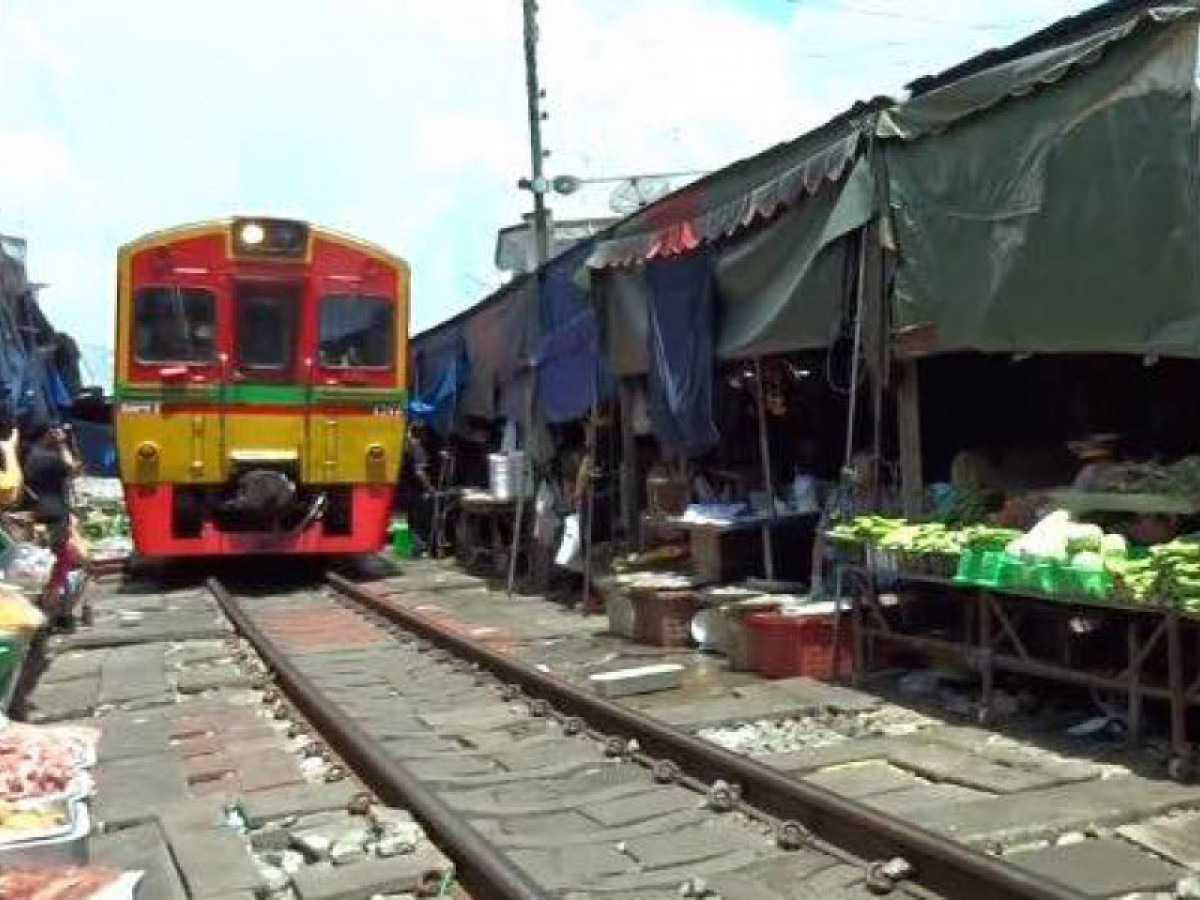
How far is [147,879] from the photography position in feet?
17.8

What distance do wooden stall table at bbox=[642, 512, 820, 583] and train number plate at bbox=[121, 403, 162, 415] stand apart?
668 centimetres

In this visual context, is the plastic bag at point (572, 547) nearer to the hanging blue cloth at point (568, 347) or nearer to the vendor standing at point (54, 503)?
the hanging blue cloth at point (568, 347)

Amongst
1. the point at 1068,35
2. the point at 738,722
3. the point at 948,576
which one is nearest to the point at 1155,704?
the point at 948,576

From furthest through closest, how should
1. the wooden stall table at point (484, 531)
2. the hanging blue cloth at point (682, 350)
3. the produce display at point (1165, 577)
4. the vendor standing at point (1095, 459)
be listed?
the wooden stall table at point (484, 531) → the hanging blue cloth at point (682, 350) → the vendor standing at point (1095, 459) → the produce display at point (1165, 577)

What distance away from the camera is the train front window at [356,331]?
16.7 m

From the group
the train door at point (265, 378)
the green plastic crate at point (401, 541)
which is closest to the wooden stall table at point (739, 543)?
the train door at point (265, 378)

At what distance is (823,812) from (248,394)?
37.8ft

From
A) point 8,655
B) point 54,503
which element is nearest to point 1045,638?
point 8,655

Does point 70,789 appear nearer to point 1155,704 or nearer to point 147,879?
point 147,879

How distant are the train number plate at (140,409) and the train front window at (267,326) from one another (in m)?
1.01

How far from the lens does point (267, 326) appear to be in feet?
54.5

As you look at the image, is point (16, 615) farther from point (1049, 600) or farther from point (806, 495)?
point (806, 495)

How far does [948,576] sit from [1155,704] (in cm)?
122

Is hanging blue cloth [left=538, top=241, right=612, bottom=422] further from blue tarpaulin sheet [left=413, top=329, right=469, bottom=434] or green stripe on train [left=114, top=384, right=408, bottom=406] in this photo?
blue tarpaulin sheet [left=413, top=329, right=469, bottom=434]
